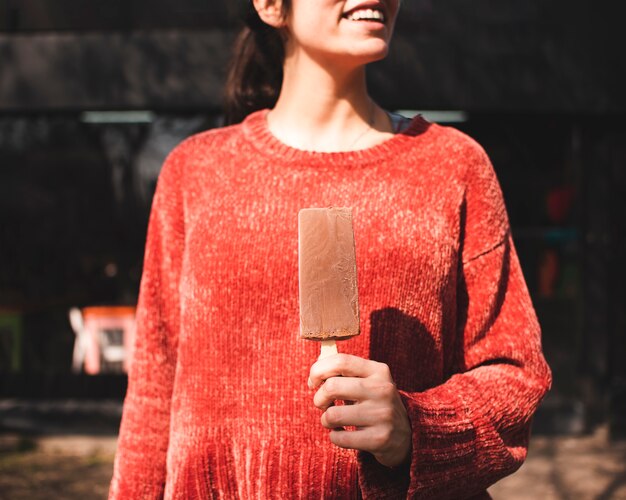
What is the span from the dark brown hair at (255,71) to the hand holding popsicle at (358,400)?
1.02 m

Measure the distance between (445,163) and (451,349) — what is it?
427mm

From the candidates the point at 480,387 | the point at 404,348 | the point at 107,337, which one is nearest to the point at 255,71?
the point at 404,348

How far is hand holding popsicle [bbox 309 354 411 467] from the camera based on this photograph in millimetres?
1342

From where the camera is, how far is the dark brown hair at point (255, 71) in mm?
2152

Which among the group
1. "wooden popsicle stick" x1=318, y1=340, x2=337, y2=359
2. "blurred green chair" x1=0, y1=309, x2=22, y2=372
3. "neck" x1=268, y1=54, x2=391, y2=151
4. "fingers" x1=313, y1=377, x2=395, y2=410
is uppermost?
"blurred green chair" x1=0, y1=309, x2=22, y2=372

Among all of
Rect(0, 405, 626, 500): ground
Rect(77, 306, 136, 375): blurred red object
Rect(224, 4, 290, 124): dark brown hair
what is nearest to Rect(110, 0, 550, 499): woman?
Rect(224, 4, 290, 124): dark brown hair

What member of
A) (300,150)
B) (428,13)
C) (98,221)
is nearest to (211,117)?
(98,221)

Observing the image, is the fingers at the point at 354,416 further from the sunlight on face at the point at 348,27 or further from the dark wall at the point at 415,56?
the dark wall at the point at 415,56

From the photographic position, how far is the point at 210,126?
23.3 ft

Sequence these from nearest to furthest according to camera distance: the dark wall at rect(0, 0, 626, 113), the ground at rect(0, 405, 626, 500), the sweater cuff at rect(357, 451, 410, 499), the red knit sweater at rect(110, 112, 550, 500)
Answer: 1. the sweater cuff at rect(357, 451, 410, 499)
2. the red knit sweater at rect(110, 112, 550, 500)
3. the ground at rect(0, 405, 626, 500)
4. the dark wall at rect(0, 0, 626, 113)

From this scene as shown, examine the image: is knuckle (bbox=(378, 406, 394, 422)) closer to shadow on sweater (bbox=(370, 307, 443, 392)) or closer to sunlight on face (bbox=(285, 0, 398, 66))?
shadow on sweater (bbox=(370, 307, 443, 392))

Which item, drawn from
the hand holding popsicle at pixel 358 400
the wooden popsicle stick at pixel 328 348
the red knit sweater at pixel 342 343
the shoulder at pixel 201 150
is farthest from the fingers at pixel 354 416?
the shoulder at pixel 201 150

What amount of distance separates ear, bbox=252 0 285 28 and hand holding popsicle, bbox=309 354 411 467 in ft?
3.15

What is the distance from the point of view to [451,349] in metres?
1.75
